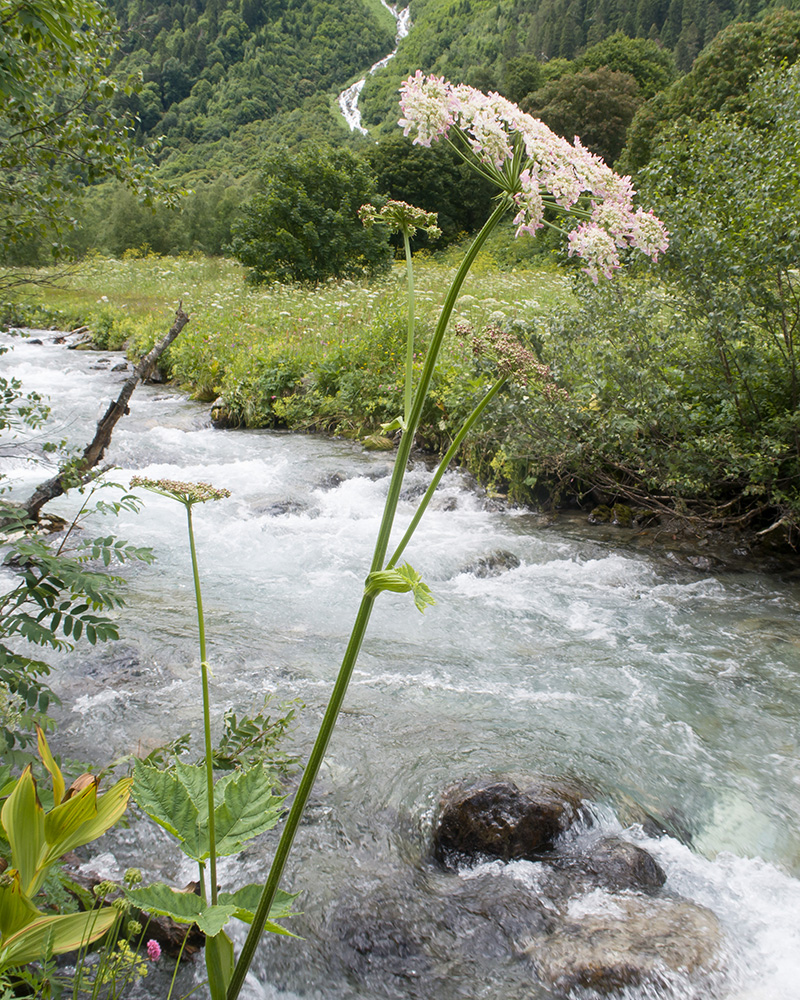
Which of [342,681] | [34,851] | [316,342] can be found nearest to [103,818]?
[34,851]

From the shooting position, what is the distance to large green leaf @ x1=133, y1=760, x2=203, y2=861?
1104 millimetres

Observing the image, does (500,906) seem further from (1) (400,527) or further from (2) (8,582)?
(1) (400,527)

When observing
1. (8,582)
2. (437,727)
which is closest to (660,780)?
(437,727)

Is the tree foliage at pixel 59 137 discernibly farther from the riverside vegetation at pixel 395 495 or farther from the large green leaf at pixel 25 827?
the large green leaf at pixel 25 827

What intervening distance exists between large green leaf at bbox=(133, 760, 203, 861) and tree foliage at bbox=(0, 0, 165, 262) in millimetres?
2954

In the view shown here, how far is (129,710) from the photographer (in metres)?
3.60

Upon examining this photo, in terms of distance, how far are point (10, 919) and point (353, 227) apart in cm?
2156

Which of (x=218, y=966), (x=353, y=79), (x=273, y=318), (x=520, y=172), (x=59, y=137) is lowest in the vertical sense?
(x=273, y=318)

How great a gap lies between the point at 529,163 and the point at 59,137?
9.57 ft

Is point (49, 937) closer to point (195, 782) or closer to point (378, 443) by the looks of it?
point (195, 782)

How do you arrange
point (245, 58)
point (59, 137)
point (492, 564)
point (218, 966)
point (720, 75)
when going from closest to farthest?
point (218, 966) < point (59, 137) < point (492, 564) < point (720, 75) < point (245, 58)

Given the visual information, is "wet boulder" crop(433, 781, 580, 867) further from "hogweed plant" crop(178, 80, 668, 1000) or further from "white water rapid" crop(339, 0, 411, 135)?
"white water rapid" crop(339, 0, 411, 135)

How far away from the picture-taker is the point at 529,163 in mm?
1214

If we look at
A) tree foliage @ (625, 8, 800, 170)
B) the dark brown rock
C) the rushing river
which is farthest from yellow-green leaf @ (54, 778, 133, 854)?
tree foliage @ (625, 8, 800, 170)
